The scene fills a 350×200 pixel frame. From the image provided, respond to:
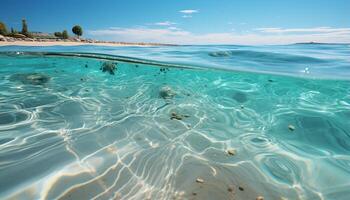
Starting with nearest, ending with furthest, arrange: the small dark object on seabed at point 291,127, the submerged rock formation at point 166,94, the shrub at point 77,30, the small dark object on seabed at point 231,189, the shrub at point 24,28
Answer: the small dark object on seabed at point 231,189 → the small dark object on seabed at point 291,127 → the submerged rock formation at point 166,94 → the shrub at point 24,28 → the shrub at point 77,30

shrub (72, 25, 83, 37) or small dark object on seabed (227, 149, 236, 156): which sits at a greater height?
shrub (72, 25, 83, 37)

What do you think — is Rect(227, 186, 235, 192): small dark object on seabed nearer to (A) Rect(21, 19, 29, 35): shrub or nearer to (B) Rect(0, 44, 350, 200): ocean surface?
(B) Rect(0, 44, 350, 200): ocean surface

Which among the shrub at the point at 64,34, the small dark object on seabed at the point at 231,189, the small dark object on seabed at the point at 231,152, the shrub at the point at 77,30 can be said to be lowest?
the small dark object on seabed at the point at 231,189

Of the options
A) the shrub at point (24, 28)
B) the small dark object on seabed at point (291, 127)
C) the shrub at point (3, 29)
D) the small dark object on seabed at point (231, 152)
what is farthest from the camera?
the shrub at point (24, 28)

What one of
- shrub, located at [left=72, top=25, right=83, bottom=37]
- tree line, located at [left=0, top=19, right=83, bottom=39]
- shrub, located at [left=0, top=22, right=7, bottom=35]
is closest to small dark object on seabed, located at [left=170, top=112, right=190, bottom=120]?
tree line, located at [left=0, top=19, right=83, bottom=39]

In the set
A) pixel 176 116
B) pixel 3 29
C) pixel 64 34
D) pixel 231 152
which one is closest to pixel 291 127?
pixel 231 152

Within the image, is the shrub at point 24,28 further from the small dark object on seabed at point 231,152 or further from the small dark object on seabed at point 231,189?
the small dark object on seabed at point 231,189

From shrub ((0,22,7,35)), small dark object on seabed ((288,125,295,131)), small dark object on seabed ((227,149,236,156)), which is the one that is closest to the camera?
small dark object on seabed ((227,149,236,156))

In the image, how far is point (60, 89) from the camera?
7.75 m

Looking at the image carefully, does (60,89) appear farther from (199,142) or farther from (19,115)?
(199,142)

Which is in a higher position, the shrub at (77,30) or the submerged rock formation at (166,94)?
the shrub at (77,30)

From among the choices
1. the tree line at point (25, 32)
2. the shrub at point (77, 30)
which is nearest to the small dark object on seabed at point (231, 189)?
the tree line at point (25, 32)

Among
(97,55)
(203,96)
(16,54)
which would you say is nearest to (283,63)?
(203,96)

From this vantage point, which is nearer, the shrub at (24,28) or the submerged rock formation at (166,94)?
the submerged rock formation at (166,94)
